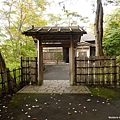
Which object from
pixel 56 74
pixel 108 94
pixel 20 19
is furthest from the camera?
pixel 20 19

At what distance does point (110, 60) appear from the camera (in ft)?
22.6

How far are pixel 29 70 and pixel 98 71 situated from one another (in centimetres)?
357

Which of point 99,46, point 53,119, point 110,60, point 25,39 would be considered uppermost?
point 25,39

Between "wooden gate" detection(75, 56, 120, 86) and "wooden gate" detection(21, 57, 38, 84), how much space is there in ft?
7.19

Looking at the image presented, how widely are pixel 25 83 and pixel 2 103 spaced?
9.09 ft

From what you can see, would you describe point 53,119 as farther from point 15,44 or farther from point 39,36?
point 15,44

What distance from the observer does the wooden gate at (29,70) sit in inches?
283

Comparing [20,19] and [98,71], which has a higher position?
[20,19]

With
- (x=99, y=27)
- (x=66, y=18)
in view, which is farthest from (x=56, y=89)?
(x=66, y=18)

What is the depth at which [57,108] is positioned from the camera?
13.4 ft

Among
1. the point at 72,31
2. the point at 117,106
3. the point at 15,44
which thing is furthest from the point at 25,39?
the point at 117,106

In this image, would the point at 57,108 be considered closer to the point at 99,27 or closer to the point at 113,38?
the point at 99,27

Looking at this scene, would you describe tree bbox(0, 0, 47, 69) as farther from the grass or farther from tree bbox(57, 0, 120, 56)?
the grass

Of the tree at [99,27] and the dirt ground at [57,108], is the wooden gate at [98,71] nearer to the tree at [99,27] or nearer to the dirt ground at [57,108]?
the dirt ground at [57,108]
